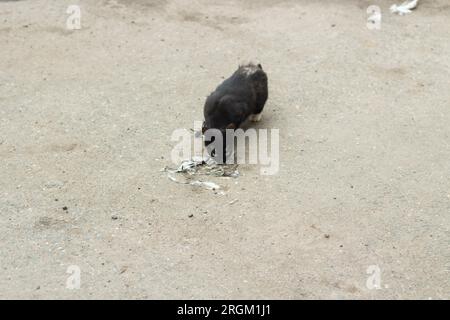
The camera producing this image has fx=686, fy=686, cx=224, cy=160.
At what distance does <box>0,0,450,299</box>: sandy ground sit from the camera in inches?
217

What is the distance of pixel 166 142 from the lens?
713 centimetres

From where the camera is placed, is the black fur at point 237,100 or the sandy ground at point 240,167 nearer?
the sandy ground at point 240,167

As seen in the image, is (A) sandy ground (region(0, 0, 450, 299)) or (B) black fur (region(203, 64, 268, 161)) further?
(B) black fur (region(203, 64, 268, 161))

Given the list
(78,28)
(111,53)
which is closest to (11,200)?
(111,53)

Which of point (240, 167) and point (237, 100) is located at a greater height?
point (237, 100)

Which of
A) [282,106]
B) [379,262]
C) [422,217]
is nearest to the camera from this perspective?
[379,262]

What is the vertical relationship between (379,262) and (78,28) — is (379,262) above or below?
below

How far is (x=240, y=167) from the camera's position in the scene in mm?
6770

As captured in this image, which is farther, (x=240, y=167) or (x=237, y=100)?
(x=237, y=100)

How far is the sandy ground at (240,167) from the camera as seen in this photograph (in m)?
5.52

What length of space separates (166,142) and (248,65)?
1.30 metres
